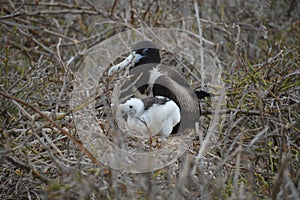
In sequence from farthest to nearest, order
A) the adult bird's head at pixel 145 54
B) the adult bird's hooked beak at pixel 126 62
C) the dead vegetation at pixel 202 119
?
1. the adult bird's head at pixel 145 54
2. the adult bird's hooked beak at pixel 126 62
3. the dead vegetation at pixel 202 119

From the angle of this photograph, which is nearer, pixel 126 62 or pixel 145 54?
pixel 126 62

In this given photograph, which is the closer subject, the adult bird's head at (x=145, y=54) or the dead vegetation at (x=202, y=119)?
the dead vegetation at (x=202, y=119)

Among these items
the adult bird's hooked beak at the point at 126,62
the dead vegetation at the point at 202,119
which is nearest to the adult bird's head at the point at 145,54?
the adult bird's hooked beak at the point at 126,62

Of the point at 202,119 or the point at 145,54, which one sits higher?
the point at 145,54

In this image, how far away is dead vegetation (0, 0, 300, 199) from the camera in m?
1.21

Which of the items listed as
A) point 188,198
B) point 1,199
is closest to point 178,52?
point 1,199

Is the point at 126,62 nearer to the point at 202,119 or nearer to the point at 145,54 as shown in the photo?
the point at 145,54

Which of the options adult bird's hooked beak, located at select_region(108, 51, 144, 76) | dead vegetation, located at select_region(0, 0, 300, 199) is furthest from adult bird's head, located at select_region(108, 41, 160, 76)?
dead vegetation, located at select_region(0, 0, 300, 199)

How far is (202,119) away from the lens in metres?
1.89

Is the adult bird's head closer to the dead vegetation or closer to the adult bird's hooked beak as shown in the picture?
the adult bird's hooked beak

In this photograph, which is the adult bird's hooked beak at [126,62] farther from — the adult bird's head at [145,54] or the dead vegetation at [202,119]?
the dead vegetation at [202,119]

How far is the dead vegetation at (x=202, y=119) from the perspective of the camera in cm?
121

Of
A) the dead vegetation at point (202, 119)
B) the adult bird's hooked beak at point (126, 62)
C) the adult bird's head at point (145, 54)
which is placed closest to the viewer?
the dead vegetation at point (202, 119)

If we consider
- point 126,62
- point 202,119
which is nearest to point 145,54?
point 126,62
